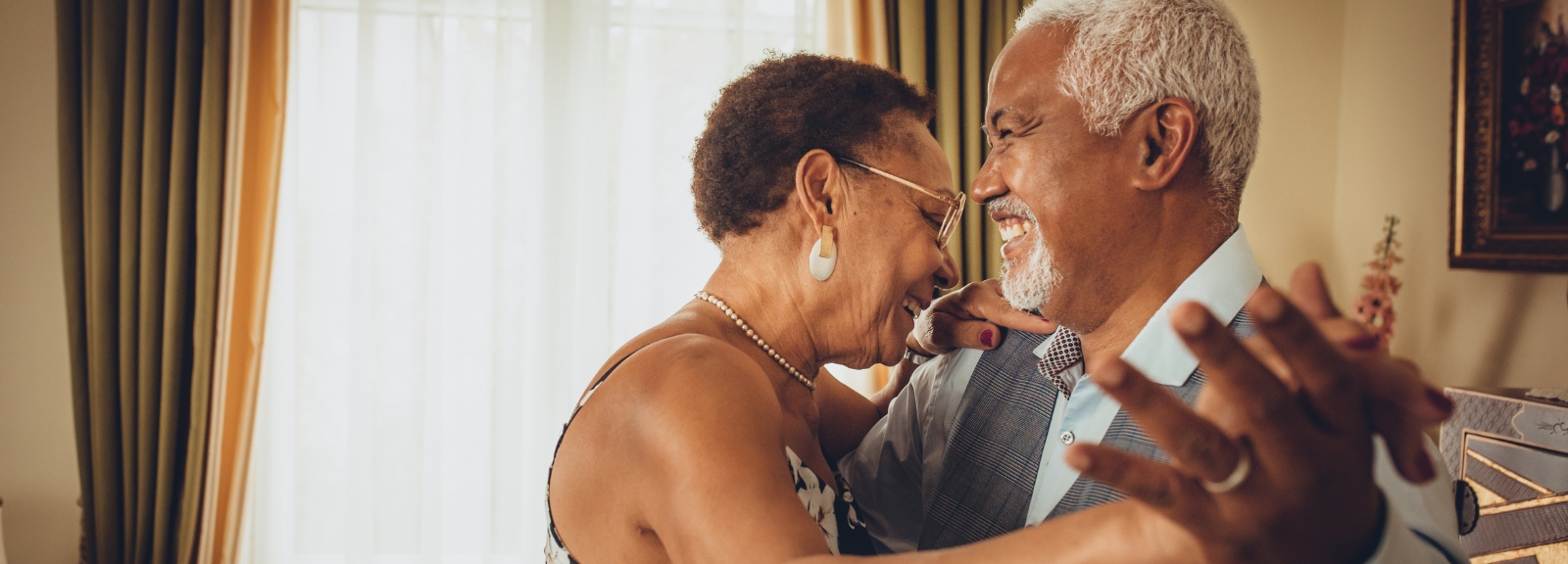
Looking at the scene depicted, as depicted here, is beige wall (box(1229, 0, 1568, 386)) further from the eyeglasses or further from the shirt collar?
the eyeglasses

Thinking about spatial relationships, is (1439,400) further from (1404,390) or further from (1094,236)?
(1094,236)

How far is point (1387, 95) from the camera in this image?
9.09 ft

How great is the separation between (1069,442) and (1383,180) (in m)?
2.21

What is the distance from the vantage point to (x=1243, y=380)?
0.45 meters

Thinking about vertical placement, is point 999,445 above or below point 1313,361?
below

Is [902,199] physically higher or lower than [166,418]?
higher

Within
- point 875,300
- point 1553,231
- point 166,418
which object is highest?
point 1553,231

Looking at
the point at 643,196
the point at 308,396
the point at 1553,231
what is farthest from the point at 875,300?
the point at 308,396

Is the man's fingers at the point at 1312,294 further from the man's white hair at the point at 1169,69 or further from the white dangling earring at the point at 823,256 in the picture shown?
the white dangling earring at the point at 823,256

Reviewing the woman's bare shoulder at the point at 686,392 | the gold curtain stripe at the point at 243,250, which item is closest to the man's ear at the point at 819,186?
the woman's bare shoulder at the point at 686,392

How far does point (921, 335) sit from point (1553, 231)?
1.65 metres

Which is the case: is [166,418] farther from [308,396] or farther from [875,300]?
[875,300]

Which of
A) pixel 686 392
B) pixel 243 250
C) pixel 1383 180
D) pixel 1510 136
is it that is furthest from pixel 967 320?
pixel 243 250

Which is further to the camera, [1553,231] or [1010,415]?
[1553,231]
